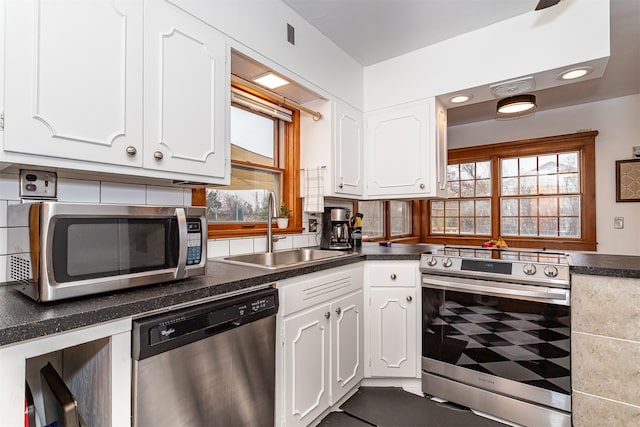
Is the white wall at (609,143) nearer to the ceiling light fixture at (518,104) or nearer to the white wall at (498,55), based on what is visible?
the ceiling light fixture at (518,104)

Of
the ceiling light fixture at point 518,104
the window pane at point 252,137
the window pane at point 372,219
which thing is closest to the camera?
the window pane at point 252,137

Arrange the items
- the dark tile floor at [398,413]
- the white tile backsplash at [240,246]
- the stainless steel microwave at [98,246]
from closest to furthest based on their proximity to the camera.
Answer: the stainless steel microwave at [98,246]
the dark tile floor at [398,413]
the white tile backsplash at [240,246]

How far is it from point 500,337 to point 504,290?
288 millimetres

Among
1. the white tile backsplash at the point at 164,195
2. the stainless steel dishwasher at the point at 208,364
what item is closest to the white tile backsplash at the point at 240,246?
the white tile backsplash at the point at 164,195

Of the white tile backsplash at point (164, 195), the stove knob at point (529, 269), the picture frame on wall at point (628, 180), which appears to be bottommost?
the stove knob at point (529, 269)

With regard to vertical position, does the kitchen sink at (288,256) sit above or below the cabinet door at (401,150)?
below

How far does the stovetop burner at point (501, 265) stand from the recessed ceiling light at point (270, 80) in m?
1.49

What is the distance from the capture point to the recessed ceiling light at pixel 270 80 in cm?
204

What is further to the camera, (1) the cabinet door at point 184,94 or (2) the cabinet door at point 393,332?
(2) the cabinet door at point 393,332

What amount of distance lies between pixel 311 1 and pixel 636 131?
4.06 meters

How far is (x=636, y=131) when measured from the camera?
146 inches

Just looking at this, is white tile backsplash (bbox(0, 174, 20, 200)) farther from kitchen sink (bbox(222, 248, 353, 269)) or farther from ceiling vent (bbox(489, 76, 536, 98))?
ceiling vent (bbox(489, 76, 536, 98))

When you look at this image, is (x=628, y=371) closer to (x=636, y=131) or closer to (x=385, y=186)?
(x=385, y=186)

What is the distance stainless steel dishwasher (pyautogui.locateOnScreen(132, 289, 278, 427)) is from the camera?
3.40 feet
